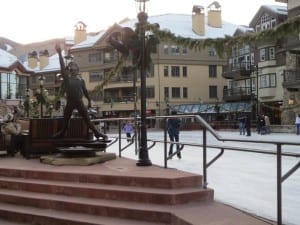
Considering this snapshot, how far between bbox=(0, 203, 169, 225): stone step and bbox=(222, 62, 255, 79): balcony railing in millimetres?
52904

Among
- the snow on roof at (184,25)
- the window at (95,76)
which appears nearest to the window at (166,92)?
the snow on roof at (184,25)

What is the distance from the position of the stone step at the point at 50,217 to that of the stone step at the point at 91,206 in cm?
7

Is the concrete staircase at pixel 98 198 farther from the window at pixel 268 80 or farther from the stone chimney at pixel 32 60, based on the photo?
the stone chimney at pixel 32 60

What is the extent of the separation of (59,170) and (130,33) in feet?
10.4

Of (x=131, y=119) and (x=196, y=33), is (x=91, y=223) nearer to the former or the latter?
(x=131, y=119)

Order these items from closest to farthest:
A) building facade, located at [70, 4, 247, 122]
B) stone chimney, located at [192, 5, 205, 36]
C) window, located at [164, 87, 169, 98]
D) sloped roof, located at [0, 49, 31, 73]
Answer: sloped roof, located at [0, 49, 31, 73] < stone chimney, located at [192, 5, 205, 36] < building facade, located at [70, 4, 247, 122] < window, located at [164, 87, 169, 98]

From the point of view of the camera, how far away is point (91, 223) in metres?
7.17

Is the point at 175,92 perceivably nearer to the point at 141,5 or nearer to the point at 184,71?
the point at 184,71

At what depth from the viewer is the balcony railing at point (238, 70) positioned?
59.8 meters

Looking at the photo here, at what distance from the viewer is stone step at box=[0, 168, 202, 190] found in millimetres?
7863

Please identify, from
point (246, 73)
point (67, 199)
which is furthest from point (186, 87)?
point (67, 199)

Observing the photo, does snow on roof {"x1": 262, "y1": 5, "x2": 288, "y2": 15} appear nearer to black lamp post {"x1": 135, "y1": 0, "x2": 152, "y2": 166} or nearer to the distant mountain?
black lamp post {"x1": 135, "y1": 0, "x2": 152, "y2": 166}

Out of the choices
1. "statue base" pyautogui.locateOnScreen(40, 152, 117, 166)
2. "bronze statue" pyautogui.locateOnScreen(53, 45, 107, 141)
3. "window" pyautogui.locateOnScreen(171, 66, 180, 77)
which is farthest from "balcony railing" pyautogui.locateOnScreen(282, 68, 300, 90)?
"statue base" pyautogui.locateOnScreen(40, 152, 117, 166)

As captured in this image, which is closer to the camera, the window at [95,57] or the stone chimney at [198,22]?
the stone chimney at [198,22]
